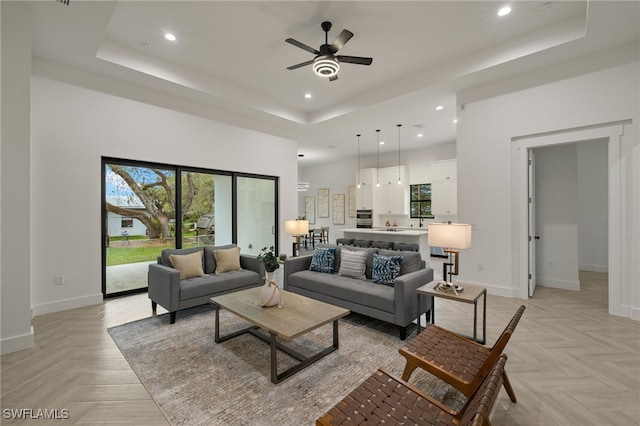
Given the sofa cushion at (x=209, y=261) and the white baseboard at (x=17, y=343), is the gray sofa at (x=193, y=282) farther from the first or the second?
the white baseboard at (x=17, y=343)

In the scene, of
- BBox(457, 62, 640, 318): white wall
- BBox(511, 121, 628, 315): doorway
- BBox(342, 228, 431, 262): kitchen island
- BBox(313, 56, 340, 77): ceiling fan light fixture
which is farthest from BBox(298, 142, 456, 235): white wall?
BBox(313, 56, 340, 77): ceiling fan light fixture

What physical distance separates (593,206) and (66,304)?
32.2ft

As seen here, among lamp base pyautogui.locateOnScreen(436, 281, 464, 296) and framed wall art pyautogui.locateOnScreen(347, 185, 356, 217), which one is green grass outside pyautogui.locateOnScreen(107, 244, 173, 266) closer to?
lamp base pyautogui.locateOnScreen(436, 281, 464, 296)

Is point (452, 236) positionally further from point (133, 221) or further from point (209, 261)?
point (133, 221)

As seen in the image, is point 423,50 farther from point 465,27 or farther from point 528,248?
A: point 528,248

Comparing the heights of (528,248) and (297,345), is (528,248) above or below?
above

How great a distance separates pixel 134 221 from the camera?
4656 millimetres

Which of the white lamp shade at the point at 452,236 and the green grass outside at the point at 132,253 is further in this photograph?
the green grass outside at the point at 132,253

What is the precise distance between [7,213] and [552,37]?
21.1ft

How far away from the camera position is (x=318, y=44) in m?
4.00

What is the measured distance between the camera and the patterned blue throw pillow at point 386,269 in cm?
340

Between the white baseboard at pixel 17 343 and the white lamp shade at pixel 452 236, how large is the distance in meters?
4.13

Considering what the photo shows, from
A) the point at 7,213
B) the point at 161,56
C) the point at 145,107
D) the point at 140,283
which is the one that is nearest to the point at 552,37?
the point at 161,56

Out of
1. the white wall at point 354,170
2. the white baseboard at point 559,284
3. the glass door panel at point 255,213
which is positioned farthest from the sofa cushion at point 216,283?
the white wall at point 354,170
